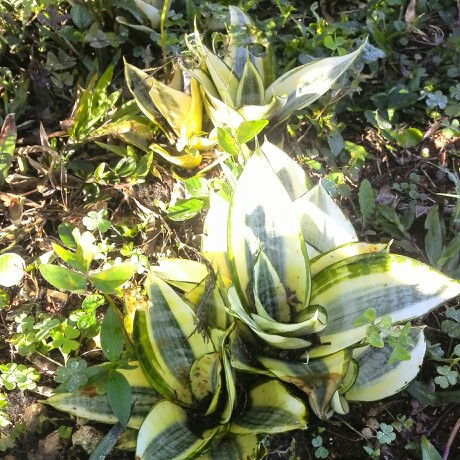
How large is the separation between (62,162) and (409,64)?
108 centimetres

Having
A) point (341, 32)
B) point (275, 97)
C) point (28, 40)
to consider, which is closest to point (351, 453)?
point (275, 97)

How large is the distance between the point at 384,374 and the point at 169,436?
421mm

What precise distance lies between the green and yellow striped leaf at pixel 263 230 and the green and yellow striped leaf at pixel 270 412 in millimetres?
159

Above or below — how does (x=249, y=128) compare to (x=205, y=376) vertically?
above

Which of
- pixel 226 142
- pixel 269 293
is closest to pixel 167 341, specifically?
pixel 269 293

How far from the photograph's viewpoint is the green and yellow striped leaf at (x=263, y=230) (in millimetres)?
1057

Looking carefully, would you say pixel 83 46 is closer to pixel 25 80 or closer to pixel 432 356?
pixel 25 80

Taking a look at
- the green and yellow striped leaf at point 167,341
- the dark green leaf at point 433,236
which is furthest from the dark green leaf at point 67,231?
the dark green leaf at point 433,236

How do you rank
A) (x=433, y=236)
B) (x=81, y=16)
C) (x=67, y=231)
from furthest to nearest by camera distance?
1. (x=81, y=16)
2. (x=433, y=236)
3. (x=67, y=231)

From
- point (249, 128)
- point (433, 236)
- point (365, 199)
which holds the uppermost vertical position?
point (249, 128)

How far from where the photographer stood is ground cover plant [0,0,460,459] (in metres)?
1.03

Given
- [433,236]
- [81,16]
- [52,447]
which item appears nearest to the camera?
[52,447]

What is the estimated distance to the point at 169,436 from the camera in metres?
1.00

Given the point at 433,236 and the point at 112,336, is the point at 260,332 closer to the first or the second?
the point at 112,336
